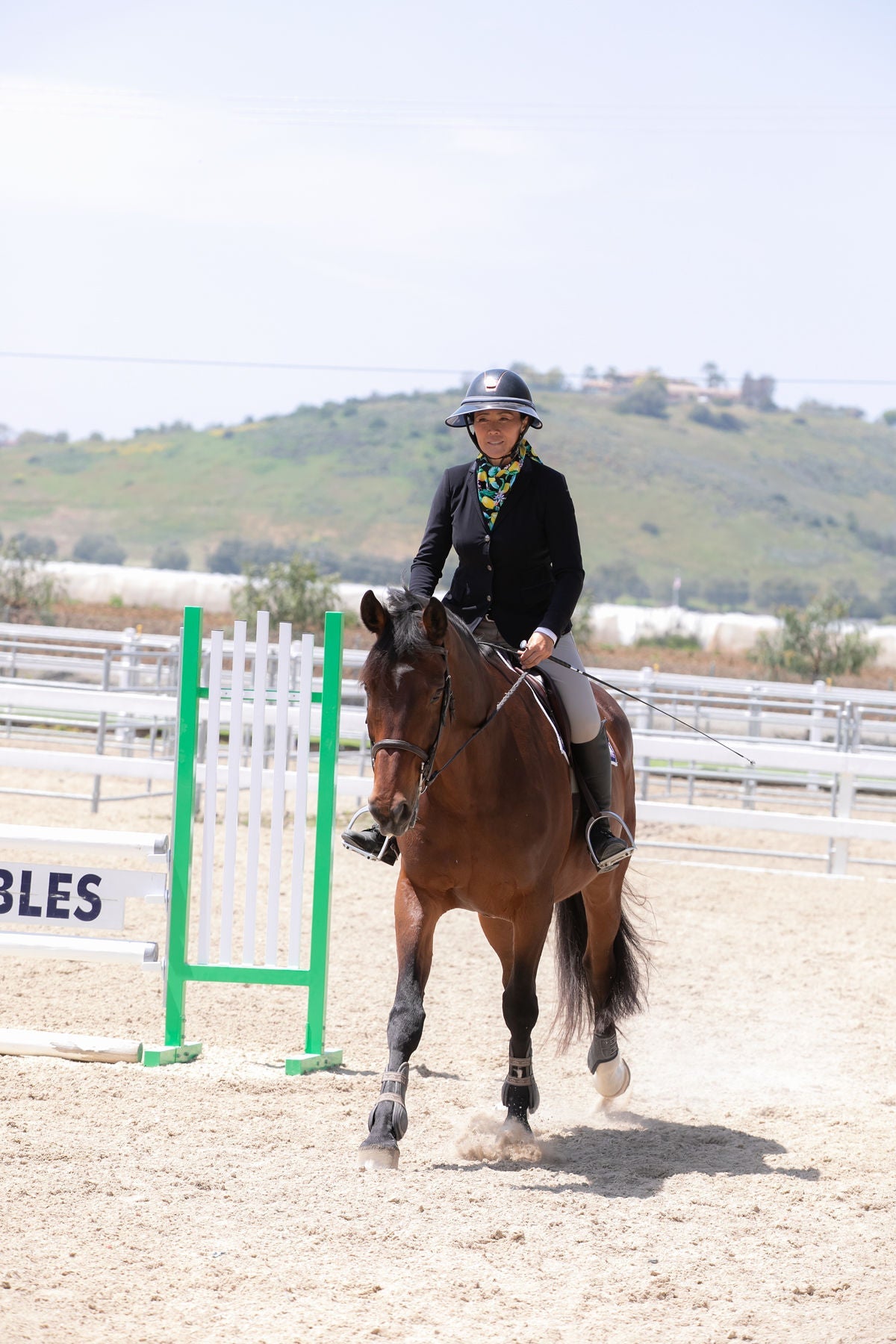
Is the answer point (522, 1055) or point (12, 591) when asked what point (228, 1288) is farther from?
point (12, 591)

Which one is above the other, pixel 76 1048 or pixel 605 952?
pixel 605 952

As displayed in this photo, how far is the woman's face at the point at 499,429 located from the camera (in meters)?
4.53

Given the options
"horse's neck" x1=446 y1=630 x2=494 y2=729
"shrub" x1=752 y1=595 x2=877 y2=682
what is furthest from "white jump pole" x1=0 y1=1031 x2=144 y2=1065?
"shrub" x1=752 y1=595 x2=877 y2=682

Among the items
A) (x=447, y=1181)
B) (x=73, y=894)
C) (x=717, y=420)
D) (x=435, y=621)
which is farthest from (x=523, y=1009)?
(x=717, y=420)

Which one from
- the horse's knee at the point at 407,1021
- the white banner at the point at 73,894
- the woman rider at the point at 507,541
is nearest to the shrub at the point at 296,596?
the white banner at the point at 73,894

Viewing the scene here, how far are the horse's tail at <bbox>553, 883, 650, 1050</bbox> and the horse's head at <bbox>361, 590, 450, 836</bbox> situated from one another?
1.86 metres

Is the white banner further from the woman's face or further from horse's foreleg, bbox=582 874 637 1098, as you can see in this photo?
the woman's face

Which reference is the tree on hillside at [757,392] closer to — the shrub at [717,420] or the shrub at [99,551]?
the shrub at [717,420]

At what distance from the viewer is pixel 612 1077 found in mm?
5102

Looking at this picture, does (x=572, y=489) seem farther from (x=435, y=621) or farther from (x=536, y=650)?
(x=435, y=621)

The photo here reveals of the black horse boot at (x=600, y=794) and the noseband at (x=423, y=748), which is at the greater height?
the noseband at (x=423, y=748)

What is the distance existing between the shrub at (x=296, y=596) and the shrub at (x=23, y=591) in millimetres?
4961

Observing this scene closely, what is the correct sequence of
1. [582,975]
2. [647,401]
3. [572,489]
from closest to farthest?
[582,975], [572,489], [647,401]

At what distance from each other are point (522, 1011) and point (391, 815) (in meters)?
1.09
